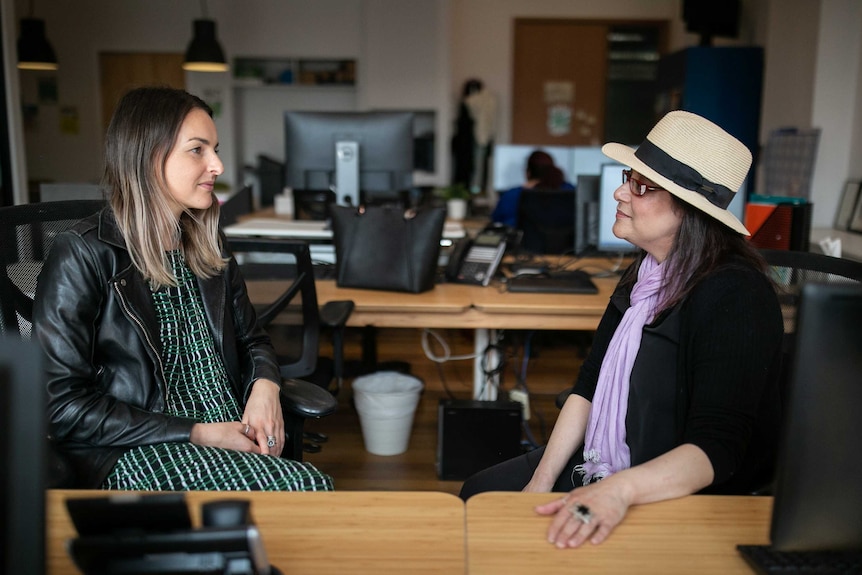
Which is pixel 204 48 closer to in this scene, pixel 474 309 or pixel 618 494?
pixel 474 309

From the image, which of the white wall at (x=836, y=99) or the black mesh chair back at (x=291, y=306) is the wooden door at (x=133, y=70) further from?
the black mesh chair back at (x=291, y=306)

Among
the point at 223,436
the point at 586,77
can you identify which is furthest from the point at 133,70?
the point at 223,436

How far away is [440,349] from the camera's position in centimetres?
487

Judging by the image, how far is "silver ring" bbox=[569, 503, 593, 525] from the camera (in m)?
1.06

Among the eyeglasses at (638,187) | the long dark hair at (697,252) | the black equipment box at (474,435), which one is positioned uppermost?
the eyeglasses at (638,187)

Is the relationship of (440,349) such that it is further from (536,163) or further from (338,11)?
(338,11)

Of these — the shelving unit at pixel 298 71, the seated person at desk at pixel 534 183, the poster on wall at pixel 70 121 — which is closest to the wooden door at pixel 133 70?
the poster on wall at pixel 70 121

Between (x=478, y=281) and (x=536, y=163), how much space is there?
2171mm

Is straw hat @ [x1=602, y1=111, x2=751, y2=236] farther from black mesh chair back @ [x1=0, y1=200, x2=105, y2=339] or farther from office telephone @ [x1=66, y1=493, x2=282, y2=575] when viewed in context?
black mesh chair back @ [x1=0, y1=200, x2=105, y2=339]

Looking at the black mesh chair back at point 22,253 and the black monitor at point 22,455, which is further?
the black mesh chair back at point 22,253

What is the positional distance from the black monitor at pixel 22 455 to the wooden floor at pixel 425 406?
7.36 ft

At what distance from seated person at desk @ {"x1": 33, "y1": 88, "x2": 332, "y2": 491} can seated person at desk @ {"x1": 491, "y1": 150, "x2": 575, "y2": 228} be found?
2909mm

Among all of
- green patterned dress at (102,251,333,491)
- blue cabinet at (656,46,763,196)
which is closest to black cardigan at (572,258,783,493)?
green patterned dress at (102,251,333,491)

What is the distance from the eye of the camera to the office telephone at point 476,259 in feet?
9.77
